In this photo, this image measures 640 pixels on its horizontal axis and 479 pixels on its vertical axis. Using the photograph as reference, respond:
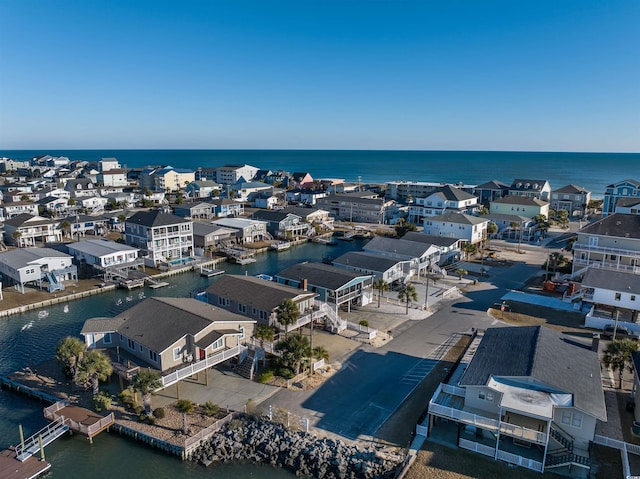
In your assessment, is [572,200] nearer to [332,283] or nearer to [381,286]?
[381,286]

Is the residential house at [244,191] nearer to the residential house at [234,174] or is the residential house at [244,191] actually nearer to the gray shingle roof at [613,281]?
the residential house at [234,174]

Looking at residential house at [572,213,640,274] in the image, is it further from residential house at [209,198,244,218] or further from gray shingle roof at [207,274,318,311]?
residential house at [209,198,244,218]

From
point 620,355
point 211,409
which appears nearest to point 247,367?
point 211,409

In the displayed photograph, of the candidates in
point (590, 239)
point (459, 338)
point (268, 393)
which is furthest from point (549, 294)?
point (268, 393)

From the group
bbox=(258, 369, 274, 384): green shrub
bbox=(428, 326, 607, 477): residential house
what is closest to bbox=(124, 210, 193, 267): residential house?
bbox=(258, 369, 274, 384): green shrub

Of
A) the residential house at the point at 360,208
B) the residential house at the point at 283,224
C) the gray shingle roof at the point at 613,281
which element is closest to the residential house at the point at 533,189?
the residential house at the point at 360,208

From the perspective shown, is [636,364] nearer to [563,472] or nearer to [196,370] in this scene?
[563,472]
